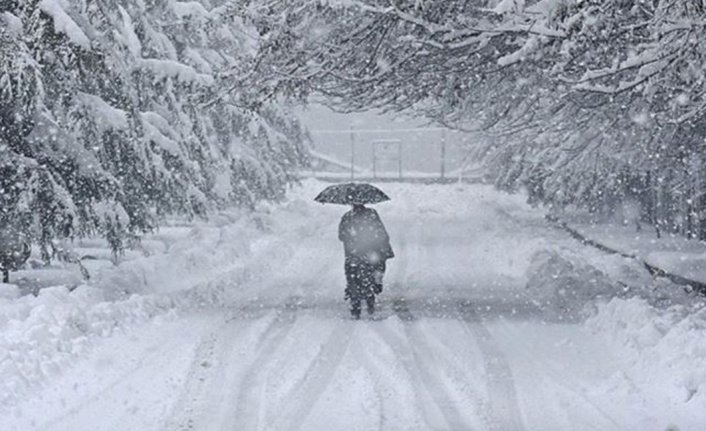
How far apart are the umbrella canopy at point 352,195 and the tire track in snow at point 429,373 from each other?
5.62 feet

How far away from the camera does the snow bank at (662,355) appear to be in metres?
7.88

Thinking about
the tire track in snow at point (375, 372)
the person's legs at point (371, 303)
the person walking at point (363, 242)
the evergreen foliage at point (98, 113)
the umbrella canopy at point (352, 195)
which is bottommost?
the person's legs at point (371, 303)

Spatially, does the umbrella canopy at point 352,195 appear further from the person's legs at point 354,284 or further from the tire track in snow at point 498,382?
the tire track in snow at point 498,382

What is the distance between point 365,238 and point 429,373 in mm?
4257

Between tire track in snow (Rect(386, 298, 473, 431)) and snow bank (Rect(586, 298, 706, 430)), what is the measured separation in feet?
5.33

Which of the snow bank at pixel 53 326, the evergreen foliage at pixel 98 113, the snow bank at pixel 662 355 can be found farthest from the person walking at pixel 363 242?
the snow bank at pixel 662 355

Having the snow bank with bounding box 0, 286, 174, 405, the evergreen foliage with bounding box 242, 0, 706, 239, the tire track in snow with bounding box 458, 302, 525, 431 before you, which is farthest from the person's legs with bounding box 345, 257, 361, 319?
the snow bank with bounding box 0, 286, 174, 405

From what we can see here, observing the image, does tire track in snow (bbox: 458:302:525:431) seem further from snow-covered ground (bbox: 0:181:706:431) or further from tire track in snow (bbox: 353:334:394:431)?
tire track in snow (bbox: 353:334:394:431)

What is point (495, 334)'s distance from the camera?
11.2 m

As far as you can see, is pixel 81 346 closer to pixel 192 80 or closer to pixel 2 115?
pixel 2 115

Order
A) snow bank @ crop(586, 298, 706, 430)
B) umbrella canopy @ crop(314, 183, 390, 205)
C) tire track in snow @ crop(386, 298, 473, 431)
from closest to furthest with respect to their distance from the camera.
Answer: tire track in snow @ crop(386, 298, 473, 431) → snow bank @ crop(586, 298, 706, 430) → umbrella canopy @ crop(314, 183, 390, 205)

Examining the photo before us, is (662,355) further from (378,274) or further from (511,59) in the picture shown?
(378,274)

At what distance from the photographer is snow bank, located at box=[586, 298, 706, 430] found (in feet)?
25.9

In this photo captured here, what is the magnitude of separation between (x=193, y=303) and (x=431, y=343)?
450 cm
